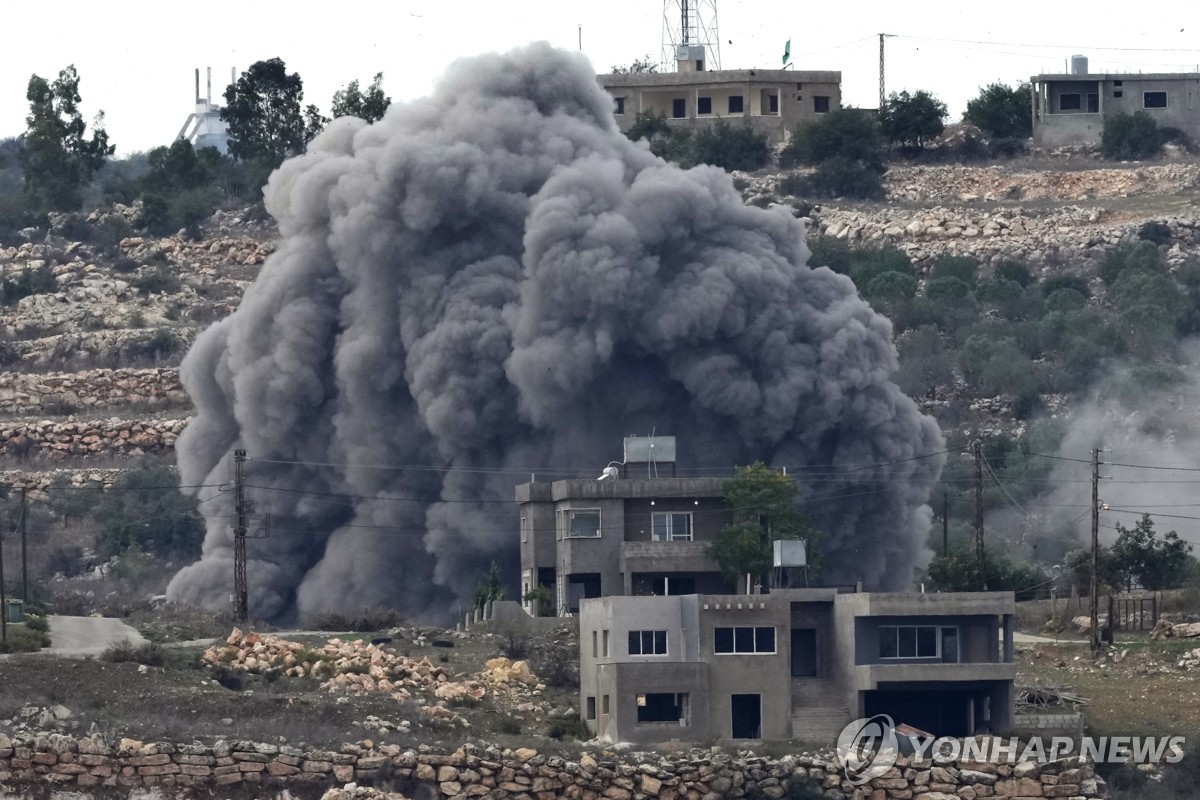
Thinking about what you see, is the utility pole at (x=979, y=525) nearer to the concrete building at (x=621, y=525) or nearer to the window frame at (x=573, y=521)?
the concrete building at (x=621, y=525)

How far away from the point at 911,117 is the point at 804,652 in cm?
7309

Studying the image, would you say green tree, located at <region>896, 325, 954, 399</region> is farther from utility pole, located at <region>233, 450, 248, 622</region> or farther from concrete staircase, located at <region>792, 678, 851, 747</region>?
concrete staircase, located at <region>792, 678, 851, 747</region>

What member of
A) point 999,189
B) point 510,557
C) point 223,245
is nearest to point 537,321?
point 510,557

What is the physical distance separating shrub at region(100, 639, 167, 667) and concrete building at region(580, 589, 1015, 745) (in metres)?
8.41

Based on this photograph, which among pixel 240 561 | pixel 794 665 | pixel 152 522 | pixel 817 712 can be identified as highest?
pixel 240 561

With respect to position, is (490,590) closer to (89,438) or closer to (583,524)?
(583,524)

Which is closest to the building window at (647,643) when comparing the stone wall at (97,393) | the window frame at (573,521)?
the window frame at (573,521)

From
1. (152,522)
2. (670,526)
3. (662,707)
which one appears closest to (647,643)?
(662,707)

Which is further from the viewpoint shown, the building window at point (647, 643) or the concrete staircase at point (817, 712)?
the building window at point (647, 643)

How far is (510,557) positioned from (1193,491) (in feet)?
78.7

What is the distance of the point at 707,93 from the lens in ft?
419

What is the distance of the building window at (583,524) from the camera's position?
2734 inches

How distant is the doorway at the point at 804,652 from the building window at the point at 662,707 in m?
3.12

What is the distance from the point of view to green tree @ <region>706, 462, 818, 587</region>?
64.9 meters
